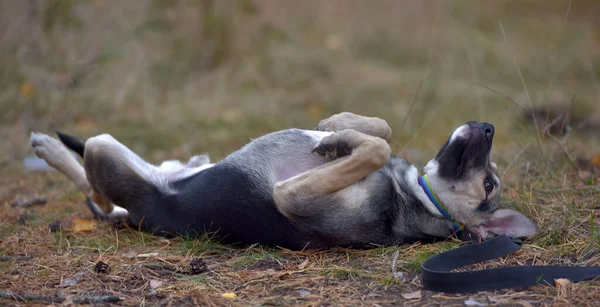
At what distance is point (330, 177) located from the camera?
3.88 metres

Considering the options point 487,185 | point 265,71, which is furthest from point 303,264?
point 265,71

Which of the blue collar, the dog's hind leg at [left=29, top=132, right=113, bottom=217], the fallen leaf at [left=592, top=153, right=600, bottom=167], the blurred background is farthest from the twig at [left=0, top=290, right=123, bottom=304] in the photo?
the fallen leaf at [left=592, top=153, right=600, bottom=167]

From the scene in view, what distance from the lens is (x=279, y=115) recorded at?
9000 millimetres

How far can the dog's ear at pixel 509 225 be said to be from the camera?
160 inches

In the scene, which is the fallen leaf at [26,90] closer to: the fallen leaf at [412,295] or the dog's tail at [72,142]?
the dog's tail at [72,142]

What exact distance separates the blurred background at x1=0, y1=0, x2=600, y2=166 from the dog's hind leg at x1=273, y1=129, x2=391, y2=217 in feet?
8.38

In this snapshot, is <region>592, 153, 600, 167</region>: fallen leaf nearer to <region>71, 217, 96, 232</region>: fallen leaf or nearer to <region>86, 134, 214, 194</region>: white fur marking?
<region>86, 134, 214, 194</region>: white fur marking

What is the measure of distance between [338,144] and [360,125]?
20.5 inches

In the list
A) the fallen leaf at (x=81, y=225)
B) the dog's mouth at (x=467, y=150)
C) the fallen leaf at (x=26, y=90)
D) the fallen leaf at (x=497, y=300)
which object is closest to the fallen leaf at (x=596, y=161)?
the dog's mouth at (x=467, y=150)

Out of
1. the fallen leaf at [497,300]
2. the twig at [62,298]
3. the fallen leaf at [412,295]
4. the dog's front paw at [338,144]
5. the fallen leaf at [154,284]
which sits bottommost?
the fallen leaf at [412,295]

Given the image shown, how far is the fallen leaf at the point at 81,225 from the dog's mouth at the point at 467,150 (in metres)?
2.74

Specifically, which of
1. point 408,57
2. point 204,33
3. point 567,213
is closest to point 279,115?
point 204,33

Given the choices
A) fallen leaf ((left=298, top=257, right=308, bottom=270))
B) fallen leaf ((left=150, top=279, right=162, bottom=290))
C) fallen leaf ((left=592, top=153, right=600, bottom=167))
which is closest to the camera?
fallen leaf ((left=150, top=279, right=162, bottom=290))

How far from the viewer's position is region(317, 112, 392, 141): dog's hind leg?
454cm
